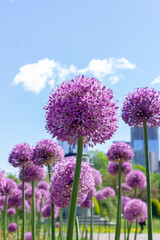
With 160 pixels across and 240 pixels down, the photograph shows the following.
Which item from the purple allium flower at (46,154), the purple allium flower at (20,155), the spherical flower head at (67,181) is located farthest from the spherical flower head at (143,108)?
the purple allium flower at (20,155)

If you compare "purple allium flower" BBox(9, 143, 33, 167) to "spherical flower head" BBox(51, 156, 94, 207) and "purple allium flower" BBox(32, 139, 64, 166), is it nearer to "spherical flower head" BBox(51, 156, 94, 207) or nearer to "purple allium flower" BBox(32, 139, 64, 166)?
"purple allium flower" BBox(32, 139, 64, 166)

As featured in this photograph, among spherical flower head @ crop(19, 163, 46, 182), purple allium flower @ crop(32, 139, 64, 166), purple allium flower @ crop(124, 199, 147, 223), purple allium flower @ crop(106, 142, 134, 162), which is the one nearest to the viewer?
purple allium flower @ crop(32, 139, 64, 166)

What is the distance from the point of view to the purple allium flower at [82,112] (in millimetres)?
2900

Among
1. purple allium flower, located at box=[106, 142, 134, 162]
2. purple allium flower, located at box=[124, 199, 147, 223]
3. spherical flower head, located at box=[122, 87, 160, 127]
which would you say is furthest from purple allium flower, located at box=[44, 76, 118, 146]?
purple allium flower, located at box=[124, 199, 147, 223]

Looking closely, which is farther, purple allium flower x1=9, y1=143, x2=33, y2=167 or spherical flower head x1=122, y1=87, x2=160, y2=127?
purple allium flower x1=9, y1=143, x2=33, y2=167

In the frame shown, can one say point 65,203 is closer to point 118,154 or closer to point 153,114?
point 153,114

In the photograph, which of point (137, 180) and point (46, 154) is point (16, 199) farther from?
point (46, 154)

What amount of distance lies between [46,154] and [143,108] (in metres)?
1.92

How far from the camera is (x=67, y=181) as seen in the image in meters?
3.89

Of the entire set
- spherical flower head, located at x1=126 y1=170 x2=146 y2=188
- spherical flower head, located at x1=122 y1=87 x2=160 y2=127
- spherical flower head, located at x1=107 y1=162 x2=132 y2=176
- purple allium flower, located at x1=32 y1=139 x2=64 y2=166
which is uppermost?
spherical flower head, located at x1=122 y1=87 x2=160 y2=127

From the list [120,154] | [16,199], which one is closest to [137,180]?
[120,154]

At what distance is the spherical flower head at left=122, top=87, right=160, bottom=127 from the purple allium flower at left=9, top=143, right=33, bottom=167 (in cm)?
226

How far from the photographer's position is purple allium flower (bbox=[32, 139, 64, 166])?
5.18 metres

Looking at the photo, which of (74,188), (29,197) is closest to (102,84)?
(74,188)
